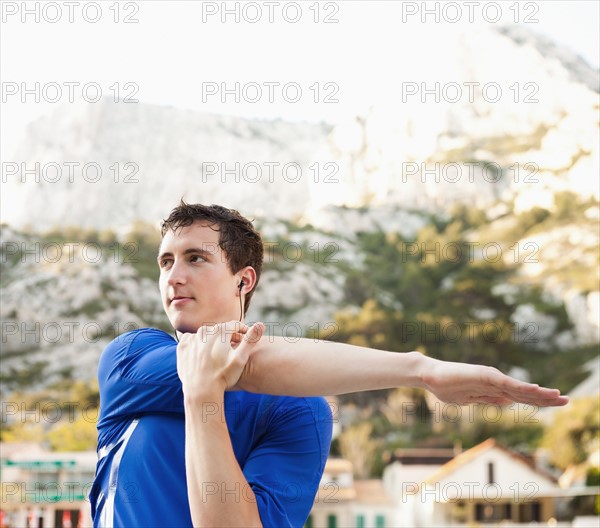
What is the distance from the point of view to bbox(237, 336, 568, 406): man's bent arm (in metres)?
0.78

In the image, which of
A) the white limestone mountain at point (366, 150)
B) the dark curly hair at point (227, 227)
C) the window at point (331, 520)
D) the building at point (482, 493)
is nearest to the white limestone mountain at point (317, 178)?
the white limestone mountain at point (366, 150)

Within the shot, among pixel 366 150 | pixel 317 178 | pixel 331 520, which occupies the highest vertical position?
pixel 366 150

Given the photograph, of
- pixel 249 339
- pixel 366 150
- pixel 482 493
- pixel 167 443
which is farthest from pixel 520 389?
pixel 366 150

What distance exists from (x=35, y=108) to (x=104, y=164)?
14.0ft

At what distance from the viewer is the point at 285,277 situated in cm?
3434

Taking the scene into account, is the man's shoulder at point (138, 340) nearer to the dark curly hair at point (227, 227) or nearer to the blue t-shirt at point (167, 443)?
the blue t-shirt at point (167, 443)

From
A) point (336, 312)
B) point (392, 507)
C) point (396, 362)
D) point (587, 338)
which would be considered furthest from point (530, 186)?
point (396, 362)

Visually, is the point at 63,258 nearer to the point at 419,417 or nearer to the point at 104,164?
the point at 104,164

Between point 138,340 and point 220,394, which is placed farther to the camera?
point 138,340

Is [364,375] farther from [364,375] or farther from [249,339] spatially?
[249,339]

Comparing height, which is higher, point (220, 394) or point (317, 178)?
point (317, 178)

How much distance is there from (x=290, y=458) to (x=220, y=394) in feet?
0.51

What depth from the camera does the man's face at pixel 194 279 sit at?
1.01 m

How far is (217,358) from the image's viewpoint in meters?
0.85
